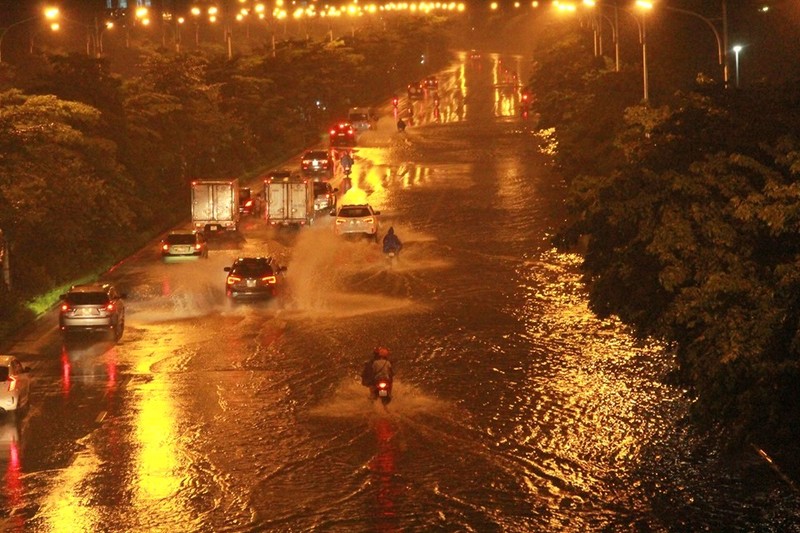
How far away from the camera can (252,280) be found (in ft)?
140

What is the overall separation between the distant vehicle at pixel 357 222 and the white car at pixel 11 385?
27920mm

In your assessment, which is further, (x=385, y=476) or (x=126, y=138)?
(x=126, y=138)

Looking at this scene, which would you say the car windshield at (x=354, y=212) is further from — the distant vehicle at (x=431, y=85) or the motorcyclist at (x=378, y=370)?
the distant vehicle at (x=431, y=85)

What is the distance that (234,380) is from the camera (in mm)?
31875

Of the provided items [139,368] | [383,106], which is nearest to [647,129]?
[139,368]

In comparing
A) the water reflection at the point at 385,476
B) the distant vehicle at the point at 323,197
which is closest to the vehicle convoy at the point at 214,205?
the distant vehicle at the point at 323,197

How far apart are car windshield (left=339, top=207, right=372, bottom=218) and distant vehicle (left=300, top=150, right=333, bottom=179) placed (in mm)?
19355

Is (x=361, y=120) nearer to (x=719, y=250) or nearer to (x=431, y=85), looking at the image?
(x=431, y=85)

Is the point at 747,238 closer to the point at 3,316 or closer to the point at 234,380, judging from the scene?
the point at 234,380

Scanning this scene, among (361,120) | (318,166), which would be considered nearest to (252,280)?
(318,166)

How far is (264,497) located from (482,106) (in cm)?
8990

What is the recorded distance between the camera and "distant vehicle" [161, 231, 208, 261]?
2051 inches

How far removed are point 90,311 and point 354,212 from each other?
816 inches

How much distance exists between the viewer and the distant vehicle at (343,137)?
8925 centimetres
